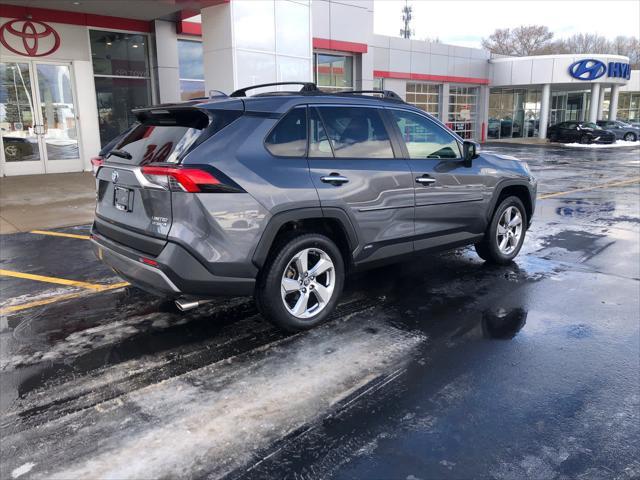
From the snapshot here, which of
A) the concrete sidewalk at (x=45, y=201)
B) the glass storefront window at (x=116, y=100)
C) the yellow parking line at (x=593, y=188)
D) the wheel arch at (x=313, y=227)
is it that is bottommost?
the yellow parking line at (x=593, y=188)

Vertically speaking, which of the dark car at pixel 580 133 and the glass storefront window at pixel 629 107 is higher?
the glass storefront window at pixel 629 107

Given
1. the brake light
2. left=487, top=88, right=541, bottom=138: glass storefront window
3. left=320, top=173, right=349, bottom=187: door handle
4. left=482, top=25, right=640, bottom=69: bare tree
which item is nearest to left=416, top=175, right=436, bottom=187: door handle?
left=320, top=173, right=349, bottom=187: door handle

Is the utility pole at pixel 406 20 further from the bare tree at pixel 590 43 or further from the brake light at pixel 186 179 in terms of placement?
the brake light at pixel 186 179

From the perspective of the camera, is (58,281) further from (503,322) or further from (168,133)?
(503,322)

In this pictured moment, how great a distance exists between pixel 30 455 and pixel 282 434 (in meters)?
1.32

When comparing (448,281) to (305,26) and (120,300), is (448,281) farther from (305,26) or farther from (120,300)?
(305,26)

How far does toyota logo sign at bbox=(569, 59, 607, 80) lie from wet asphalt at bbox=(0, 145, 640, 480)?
34091mm

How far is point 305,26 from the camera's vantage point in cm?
1470

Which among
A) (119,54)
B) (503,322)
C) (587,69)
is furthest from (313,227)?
(587,69)

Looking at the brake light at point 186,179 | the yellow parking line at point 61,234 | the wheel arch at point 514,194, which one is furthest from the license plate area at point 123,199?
the yellow parking line at point 61,234

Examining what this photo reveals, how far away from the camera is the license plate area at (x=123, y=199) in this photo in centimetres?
400

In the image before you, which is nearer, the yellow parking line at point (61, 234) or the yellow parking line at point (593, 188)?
the yellow parking line at point (61, 234)

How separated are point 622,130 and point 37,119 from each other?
3592 centimetres

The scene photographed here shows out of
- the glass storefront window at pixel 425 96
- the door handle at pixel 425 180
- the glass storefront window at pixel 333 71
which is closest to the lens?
the door handle at pixel 425 180
